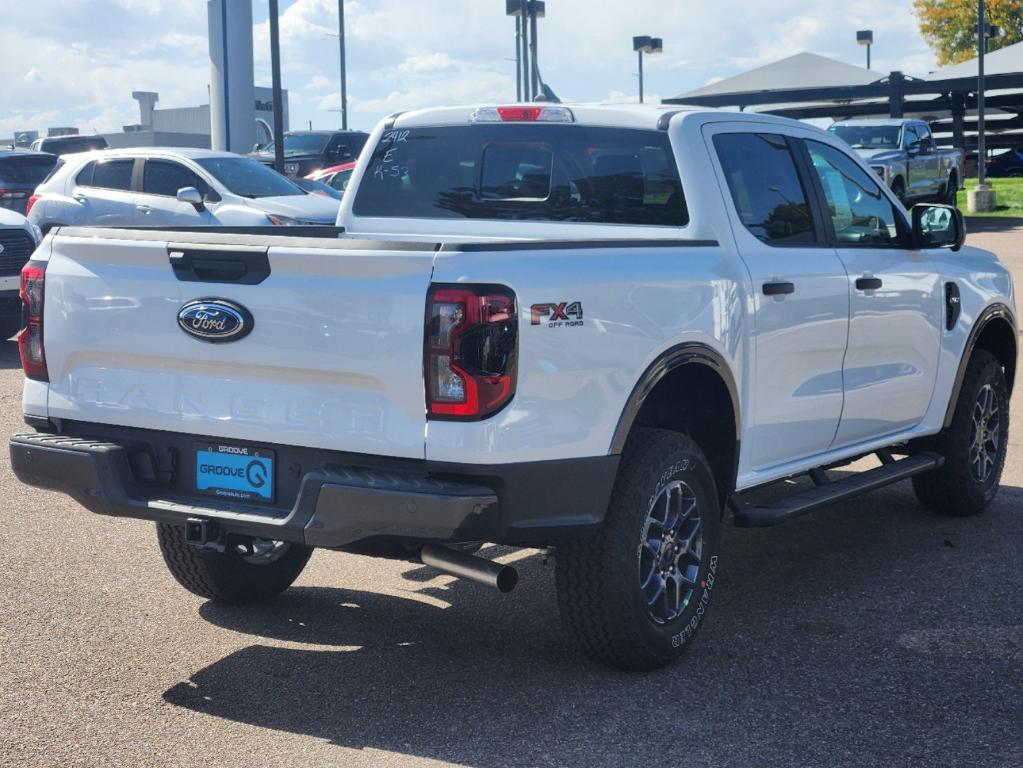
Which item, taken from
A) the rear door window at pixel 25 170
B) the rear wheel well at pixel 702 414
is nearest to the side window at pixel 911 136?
the rear door window at pixel 25 170

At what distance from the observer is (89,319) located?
4.82m

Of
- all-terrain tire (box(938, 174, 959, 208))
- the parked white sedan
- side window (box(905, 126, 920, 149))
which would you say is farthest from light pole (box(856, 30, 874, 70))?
the parked white sedan

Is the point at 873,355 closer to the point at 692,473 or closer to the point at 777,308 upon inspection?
the point at 777,308

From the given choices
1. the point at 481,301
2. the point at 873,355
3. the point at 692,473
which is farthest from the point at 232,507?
the point at 873,355

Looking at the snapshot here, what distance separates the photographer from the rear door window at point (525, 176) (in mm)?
5562

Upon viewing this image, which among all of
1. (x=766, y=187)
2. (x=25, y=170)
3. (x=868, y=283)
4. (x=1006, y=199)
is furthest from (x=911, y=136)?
(x=766, y=187)

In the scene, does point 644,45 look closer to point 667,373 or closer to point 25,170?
point 25,170

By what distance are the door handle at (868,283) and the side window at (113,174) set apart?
43.0ft

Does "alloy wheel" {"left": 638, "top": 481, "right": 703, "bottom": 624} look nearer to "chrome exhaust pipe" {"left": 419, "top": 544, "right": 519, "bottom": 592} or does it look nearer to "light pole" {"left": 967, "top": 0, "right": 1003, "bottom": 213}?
"chrome exhaust pipe" {"left": 419, "top": 544, "right": 519, "bottom": 592}

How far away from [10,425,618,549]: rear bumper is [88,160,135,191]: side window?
13511 millimetres

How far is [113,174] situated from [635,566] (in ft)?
47.4

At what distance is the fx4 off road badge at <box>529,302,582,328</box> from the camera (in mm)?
4273

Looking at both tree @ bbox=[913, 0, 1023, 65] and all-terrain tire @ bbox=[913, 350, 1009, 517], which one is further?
tree @ bbox=[913, 0, 1023, 65]

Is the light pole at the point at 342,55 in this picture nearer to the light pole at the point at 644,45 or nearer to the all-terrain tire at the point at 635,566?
the light pole at the point at 644,45
